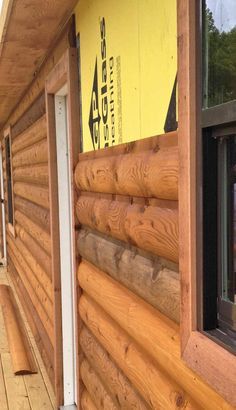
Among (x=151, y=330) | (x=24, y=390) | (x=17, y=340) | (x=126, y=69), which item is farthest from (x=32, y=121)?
(x=151, y=330)

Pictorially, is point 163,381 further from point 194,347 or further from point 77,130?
point 77,130

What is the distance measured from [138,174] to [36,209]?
10.9 feet

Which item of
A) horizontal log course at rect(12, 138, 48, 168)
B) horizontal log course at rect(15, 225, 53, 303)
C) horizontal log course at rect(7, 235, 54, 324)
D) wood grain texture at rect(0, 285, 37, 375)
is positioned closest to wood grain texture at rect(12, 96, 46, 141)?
horizontal log course at rect(12, 138, 48, 168)

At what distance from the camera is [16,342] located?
5.16m

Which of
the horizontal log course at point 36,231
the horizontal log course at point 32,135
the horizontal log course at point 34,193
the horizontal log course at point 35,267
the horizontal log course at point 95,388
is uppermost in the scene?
the horizontal log course at point 32,135

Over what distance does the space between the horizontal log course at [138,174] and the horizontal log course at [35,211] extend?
171 cm

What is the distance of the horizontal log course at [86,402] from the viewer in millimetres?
2848

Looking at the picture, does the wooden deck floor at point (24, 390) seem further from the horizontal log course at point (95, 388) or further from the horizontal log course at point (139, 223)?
the horizontal log course at point (139, 223)

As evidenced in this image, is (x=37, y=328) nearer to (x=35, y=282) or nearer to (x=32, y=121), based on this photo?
(x=35, y=282)

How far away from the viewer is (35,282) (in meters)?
5.29

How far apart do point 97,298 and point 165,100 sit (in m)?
1.24

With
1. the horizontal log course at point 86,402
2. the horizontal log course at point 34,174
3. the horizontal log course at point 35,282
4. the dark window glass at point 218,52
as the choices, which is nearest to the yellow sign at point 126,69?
the dark window glass at point 218,52

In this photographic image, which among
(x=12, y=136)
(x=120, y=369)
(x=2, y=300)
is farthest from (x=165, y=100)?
(x=12, y=136)

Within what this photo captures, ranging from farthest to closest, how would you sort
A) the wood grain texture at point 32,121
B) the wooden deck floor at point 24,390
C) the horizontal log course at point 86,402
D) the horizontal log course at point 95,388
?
the wood grain texture at point 32,121
the wooden deck floor at point 24,390
the horizontal log course at point 86,402
the horizontal log course at point 95,388
